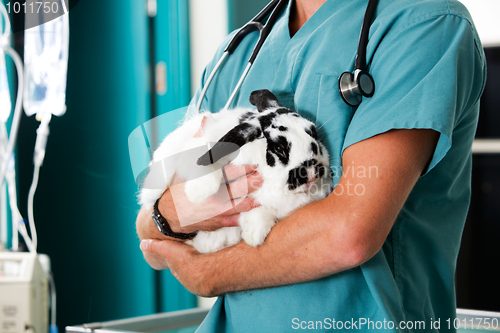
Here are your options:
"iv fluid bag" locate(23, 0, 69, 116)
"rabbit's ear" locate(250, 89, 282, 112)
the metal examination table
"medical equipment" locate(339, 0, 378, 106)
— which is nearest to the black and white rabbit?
"rabbit's ear" locate(250, 89, 282, 112)

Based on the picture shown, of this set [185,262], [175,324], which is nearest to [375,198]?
[185,262]

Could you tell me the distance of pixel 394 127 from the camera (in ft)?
2.18

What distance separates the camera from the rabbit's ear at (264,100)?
0.87 meters

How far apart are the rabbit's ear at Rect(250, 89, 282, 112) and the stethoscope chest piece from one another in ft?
0.60

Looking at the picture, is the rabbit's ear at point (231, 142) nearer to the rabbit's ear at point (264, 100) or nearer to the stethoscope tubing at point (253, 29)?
the rabbit's ear at point (264, 100)

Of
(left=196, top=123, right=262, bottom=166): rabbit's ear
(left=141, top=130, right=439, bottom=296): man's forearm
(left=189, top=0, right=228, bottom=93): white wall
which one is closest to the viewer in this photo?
(left=141, top=130, right=439, bottom=296): man's forearm

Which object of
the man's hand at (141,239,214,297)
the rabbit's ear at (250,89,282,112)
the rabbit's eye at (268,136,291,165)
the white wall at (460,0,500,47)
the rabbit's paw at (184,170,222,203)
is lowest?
the man's hand at (141,239,214,297)

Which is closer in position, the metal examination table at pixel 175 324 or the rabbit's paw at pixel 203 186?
the rabbit's paw at pixel 203 186

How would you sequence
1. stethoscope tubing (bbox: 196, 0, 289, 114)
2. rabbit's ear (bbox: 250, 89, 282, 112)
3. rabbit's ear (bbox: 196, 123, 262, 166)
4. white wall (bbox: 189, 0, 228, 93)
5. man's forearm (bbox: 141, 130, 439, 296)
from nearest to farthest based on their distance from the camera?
man's forearm (bbox: 141, 130, 439, 296) → rabbit's ear (bbox: 196, 123, 262, 166) → rabbit's ear (bbox: 250, 89, 282, 112) → stethoscope tubing (bbox: 196, 0, 289, 114) → white wall (bbox: 189, 0, 228, 93)

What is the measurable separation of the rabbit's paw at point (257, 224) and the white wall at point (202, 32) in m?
1.53

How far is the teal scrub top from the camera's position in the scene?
68cm

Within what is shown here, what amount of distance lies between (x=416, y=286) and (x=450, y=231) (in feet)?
0.51

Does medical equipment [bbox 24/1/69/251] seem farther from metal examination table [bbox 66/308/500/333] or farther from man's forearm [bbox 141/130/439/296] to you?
man's forearm [bbox 141/130/439/296]

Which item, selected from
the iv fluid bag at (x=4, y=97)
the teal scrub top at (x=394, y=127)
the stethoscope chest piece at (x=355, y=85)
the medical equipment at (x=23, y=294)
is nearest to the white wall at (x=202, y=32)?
the iv fluid bag at (x=4, y=97)
